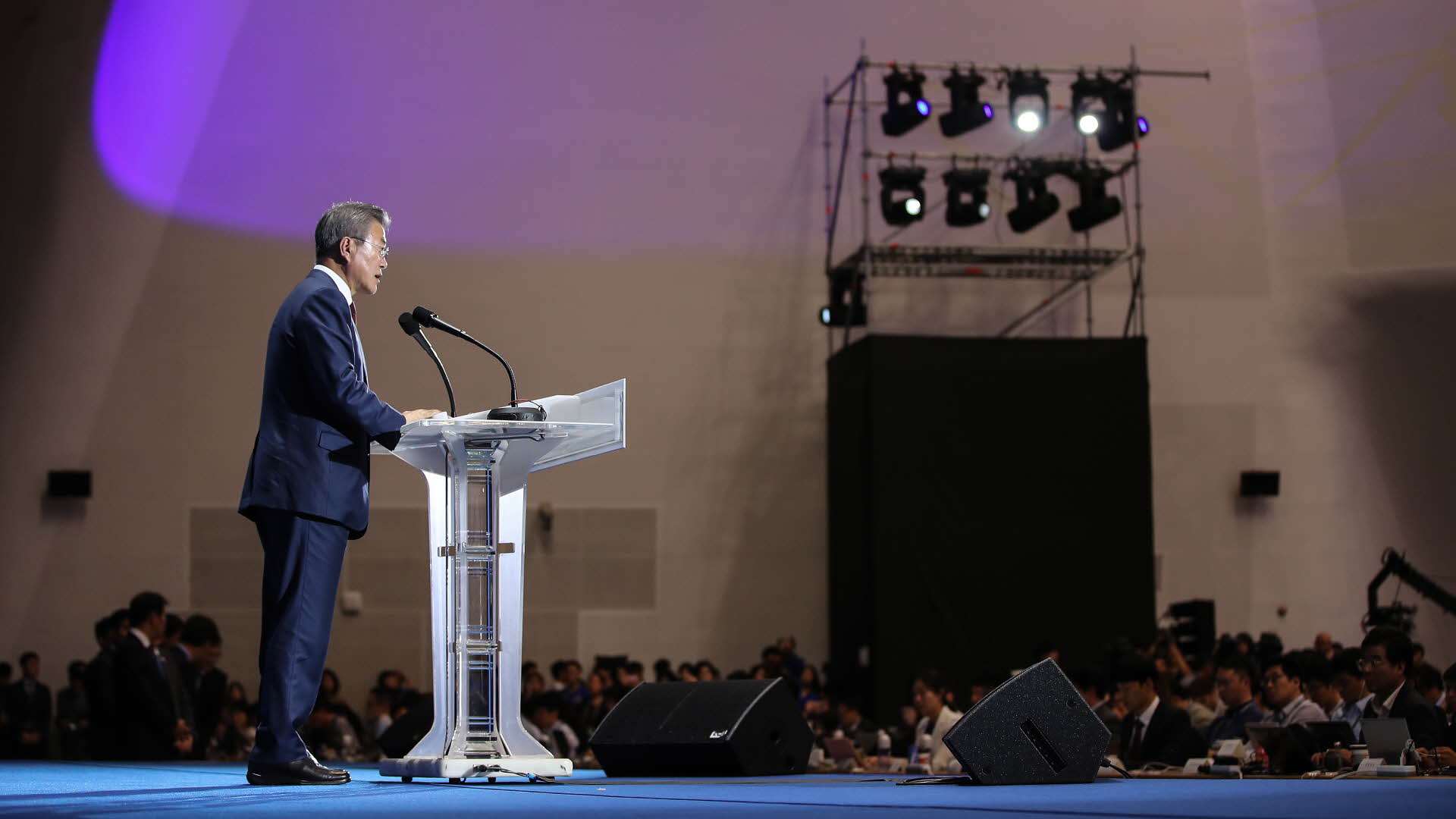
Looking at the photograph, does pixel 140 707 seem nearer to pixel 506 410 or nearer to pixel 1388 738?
pixel 506 410

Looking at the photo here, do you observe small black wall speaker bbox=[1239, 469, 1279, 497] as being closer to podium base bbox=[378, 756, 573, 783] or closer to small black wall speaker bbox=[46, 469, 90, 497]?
small black wall speaker bbox=[46, 469, 90, 497]

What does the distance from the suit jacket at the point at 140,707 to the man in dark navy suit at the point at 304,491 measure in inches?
123

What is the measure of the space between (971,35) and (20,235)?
22.6 ft

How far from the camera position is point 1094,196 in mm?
10617

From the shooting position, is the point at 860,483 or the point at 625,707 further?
the point at 860,483

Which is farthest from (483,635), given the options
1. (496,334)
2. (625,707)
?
(496,334)

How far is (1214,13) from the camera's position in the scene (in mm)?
11734

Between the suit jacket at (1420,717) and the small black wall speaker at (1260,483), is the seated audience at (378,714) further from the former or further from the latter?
the suit jacket at (1420,717)

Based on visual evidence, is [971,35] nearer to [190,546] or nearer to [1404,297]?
[1404,297]

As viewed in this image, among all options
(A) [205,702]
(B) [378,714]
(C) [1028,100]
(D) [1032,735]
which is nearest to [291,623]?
(D) [1032,735]

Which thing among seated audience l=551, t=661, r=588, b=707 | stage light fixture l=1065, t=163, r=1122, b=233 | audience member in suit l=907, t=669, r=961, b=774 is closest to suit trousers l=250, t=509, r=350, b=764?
audience member in suit l=907, t=669, r=961, b=774

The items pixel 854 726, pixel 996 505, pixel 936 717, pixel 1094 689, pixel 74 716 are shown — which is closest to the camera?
pixel 1094 689

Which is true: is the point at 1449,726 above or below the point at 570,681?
above

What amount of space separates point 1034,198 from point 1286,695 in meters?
5.39
